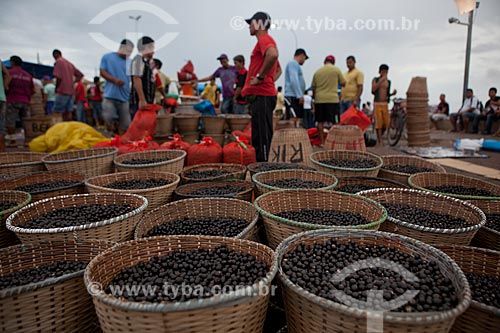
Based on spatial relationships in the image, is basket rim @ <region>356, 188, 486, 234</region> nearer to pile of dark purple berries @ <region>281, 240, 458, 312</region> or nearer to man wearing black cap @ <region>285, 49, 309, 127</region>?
pile of dark purple berries @ <region>281, 240, 458, 312</region>

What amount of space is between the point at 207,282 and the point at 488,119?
12.4m

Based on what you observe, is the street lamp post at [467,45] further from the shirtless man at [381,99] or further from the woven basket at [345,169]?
the woven basket at [345,169]

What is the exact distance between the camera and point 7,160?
11.1ft

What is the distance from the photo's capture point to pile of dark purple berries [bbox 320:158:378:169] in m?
3.03

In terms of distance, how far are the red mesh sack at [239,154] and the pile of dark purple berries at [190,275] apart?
236 centimetres

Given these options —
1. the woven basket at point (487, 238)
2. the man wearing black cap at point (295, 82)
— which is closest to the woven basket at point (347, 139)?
the woven basket at point (487, 238)

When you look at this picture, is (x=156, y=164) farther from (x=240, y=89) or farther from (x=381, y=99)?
(x=381, y=99)

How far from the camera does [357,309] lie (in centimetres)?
96

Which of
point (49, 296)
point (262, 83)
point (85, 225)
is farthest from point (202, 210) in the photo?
point (262, 83)

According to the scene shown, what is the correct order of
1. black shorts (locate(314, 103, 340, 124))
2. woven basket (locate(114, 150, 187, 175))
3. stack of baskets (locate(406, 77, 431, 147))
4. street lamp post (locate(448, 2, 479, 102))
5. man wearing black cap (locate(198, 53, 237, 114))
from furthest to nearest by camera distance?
street lamp post (locate(448, 2, 479, 102))
man wearing black cap (locate(198, 53, 237, 114))
stack of baskets (locate(406, 77, 431, 147))
black shorts (locate(314, 103, 340, 124))
woven basket (locate(114, 150, 187, 175))

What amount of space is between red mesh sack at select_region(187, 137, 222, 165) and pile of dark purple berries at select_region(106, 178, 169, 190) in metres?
1.11

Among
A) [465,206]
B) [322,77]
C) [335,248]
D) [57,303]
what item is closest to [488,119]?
[322,77]

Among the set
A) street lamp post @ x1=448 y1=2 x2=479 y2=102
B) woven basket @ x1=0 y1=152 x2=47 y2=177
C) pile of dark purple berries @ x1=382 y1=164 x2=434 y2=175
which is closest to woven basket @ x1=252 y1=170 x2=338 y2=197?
pile of dark purple berries @ x1=382 y1=164 x2=434 y2=175

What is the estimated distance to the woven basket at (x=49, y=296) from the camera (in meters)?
1.12
